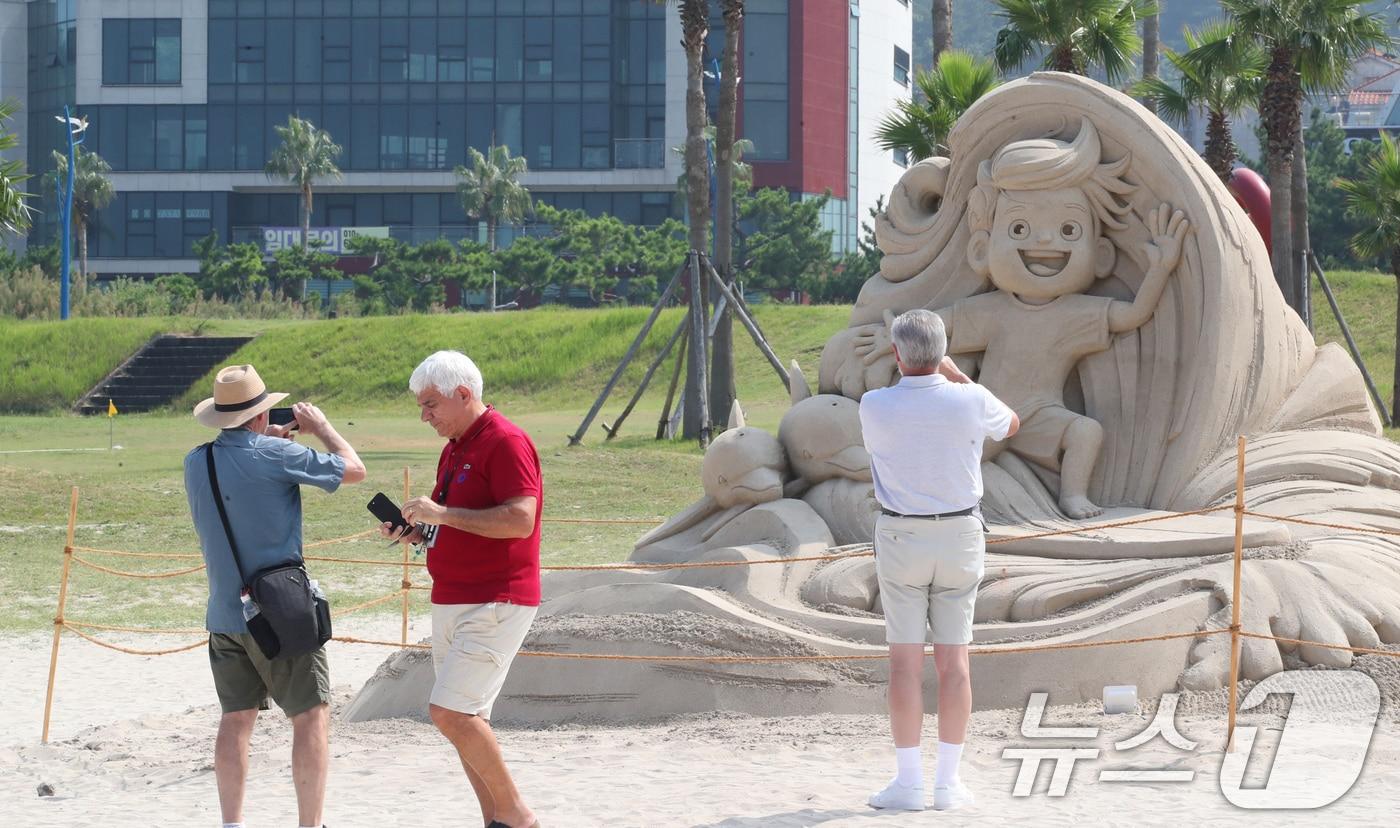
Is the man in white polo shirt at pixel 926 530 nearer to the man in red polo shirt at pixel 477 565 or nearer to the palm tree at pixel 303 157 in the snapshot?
the man in red polo shirt at pixel 477 565

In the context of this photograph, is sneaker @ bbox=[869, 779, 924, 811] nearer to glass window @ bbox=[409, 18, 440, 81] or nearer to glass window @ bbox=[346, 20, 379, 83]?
glass window @ bbox=[409, 18, 440, 81]

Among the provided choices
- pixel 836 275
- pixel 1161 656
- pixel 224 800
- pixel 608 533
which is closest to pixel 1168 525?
pixel 1161 656

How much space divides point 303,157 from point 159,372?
16.6 m

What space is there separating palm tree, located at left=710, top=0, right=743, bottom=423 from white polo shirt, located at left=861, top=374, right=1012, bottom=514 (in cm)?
1595

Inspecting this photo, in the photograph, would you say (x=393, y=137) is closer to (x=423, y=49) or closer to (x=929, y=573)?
(x=423, y=49)

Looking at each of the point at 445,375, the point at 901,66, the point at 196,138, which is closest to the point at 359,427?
the point at 445,375

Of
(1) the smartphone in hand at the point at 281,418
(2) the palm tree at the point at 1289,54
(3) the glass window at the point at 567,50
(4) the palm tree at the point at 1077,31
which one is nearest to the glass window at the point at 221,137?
(3) the glass window at the point at 567,50

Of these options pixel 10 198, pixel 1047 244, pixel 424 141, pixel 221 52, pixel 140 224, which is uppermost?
pixel 221 52

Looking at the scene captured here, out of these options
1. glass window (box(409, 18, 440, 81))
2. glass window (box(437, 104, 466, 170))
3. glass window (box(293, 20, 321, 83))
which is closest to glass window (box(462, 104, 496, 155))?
glass window (box(437, 104, 466, 170))

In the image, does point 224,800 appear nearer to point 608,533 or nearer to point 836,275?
point 608,533

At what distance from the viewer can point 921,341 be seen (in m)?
5.32

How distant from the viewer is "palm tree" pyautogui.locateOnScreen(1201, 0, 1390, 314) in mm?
18953

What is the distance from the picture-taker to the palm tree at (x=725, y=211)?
21516mm

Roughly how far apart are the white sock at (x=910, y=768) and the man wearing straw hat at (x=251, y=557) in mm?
1734
